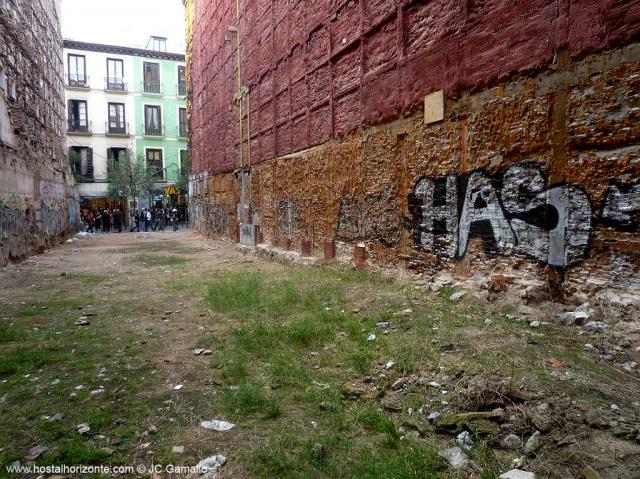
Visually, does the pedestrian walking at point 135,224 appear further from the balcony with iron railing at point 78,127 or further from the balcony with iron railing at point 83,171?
the balcony with iron railing at point 78,127

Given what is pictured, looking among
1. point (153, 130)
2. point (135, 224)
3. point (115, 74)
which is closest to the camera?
point (135, 224)

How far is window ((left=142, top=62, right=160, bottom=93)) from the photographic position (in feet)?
111

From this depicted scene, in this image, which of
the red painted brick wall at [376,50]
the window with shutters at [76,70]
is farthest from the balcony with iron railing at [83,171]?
the red painted brick wall at [376,50]

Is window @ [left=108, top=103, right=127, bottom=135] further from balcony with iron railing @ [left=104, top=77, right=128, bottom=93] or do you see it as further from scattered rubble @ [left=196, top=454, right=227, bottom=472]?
scattered rubble @ [left=196, top=454, right=227, bottom=472]

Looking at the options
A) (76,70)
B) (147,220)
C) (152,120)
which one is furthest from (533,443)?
(76,70)

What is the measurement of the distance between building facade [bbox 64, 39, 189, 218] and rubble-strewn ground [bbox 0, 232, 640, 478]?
29936mm

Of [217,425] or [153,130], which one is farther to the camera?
[153,130]

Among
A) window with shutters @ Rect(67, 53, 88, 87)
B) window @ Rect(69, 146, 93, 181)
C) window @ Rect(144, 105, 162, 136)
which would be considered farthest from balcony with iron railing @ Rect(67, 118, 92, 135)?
window @ Rect(144, 105, 162, 136)

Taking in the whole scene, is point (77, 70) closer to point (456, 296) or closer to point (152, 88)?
point (152, 88)

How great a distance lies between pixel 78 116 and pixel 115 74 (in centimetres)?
435

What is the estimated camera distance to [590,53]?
398 centimetres

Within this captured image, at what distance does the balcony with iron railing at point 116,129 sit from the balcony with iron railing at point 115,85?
2.46 metres

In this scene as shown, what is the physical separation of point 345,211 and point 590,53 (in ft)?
16.4

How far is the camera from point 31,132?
1291 centimetres
